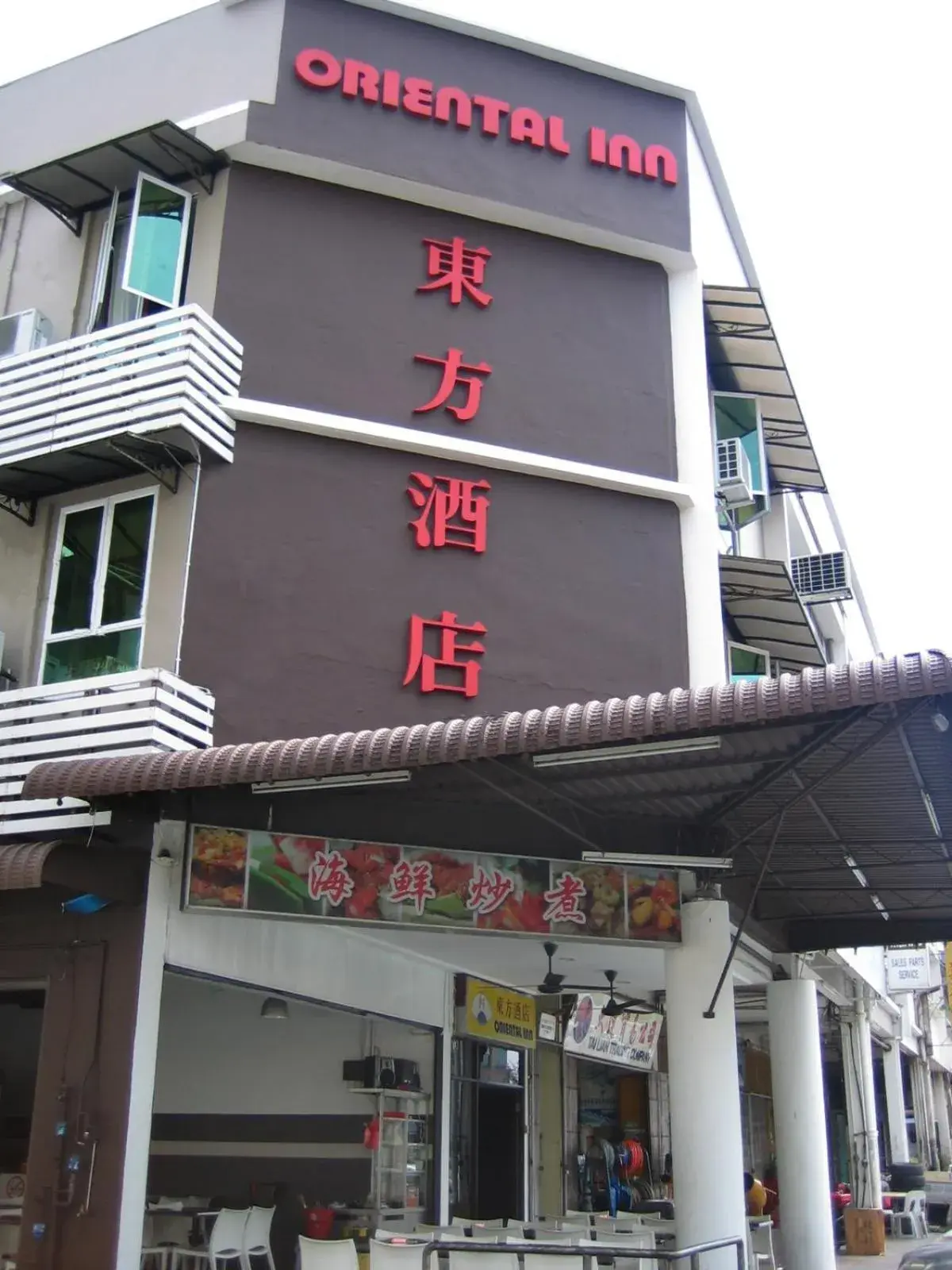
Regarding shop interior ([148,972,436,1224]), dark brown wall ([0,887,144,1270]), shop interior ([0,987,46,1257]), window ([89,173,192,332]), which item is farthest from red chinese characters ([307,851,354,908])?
window ([89,173,192,332])

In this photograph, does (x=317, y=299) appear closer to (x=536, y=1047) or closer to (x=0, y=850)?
(x=0, y=850)

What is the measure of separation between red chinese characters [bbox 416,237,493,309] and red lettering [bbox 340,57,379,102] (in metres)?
1.55

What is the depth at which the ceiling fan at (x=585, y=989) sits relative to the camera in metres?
13.1

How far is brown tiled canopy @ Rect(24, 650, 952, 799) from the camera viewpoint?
6629 millimetres

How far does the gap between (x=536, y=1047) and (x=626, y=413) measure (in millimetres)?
8748

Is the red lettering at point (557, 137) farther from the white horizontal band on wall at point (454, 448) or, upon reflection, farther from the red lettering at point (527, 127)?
the white horizontal band on wall at point (454, 448)

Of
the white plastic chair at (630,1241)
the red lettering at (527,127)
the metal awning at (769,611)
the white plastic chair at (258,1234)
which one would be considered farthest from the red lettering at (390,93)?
the white plastic chair at (258,1234)

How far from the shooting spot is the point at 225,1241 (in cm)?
1153

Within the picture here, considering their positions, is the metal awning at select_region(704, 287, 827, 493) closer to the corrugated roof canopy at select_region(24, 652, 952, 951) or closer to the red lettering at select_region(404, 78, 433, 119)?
the red lettering at select_region(404, 78, 433, 119)

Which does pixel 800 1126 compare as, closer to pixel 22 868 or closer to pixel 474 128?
pixel 22 868

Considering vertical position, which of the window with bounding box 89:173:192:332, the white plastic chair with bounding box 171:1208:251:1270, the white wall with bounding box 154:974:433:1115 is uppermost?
the window with bounding box 89:173:192:332

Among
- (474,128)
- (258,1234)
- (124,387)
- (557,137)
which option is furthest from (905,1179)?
(124,387)

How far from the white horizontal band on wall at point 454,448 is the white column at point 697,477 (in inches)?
10.8

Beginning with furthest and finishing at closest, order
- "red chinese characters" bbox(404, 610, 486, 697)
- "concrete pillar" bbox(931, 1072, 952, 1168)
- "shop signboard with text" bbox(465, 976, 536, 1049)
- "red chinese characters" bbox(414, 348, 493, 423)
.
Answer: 1. "concrete pillar" bbox(931, 1072, 952, 1168)
2. "shop signboard with text" bbox(465, 976, 536, 1049)
3. "red chinese characters" bbox(414, 348, 493, 423)
4. "red chinese characters" bbox(404, 610, 486, 697)
